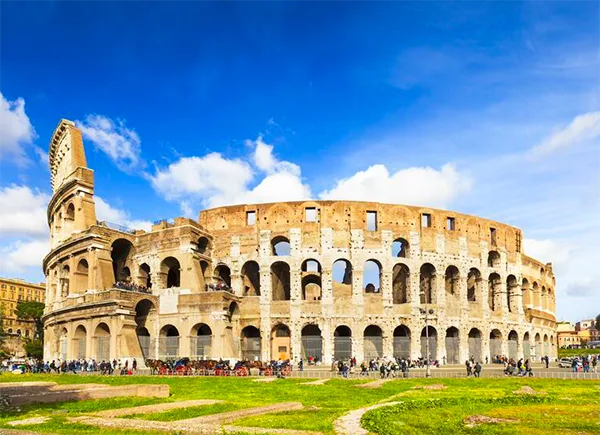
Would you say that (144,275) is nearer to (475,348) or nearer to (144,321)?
(144,321)

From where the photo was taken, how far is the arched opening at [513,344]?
50584mm

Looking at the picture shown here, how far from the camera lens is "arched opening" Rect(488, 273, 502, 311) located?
5084 cm

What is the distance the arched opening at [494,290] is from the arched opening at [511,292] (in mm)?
1400

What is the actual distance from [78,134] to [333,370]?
29818 millimetres

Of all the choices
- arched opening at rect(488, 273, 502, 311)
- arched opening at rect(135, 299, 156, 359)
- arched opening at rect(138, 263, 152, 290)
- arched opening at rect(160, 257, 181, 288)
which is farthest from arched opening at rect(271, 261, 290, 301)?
arched opening at rect(488, 273, 502, 311)

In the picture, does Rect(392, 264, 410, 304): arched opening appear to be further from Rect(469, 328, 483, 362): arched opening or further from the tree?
the tree

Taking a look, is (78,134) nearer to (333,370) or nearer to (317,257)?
(317,257)

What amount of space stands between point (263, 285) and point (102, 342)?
11.8 meters

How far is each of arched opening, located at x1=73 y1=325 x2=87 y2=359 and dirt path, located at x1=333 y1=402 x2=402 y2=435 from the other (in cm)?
3142

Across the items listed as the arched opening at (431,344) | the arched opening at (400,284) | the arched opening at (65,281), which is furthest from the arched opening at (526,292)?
the arched opening at (65,281)

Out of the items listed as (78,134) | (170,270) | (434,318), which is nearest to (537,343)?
(434,318)

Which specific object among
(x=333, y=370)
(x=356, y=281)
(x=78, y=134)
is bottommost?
(x=333, y=370)

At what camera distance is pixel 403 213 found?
151 feet

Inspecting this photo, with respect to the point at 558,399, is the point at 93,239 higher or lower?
higher
